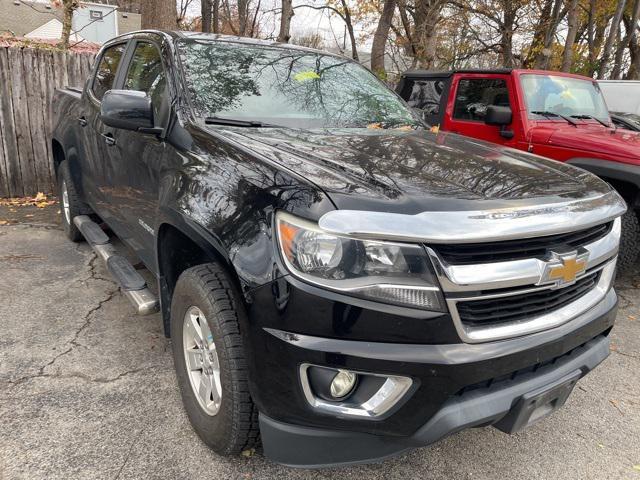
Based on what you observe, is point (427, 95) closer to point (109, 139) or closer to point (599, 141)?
point (599, 141)

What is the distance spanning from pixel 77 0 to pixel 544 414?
8561 millimetres

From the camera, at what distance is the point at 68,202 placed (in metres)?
4.55

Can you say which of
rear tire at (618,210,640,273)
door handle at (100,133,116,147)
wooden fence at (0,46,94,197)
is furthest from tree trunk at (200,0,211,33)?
rear tire at (618,210,640,273)

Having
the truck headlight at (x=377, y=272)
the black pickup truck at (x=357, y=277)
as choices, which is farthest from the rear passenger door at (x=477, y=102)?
the truck headlight at (x=377, y=272)

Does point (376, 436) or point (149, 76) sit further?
point (149, 76)

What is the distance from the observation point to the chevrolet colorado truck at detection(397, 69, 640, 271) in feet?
13.8

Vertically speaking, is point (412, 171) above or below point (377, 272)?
above

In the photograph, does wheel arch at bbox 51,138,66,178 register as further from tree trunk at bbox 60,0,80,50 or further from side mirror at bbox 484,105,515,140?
side mirror at bbox 484,105,515,140

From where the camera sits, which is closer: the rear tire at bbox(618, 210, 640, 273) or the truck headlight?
the truck headlight

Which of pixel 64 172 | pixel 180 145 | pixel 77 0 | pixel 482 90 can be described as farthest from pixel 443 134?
pixel 77 0

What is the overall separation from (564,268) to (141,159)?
2168mm

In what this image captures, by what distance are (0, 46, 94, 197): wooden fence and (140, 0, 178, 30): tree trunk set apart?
121cm

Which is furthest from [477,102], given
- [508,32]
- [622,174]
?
[508,32]

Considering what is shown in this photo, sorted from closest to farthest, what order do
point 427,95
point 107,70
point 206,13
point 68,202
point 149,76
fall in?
point 149,76 → point 107,70 → point 68,202 → point 427,95 → point 206,13
